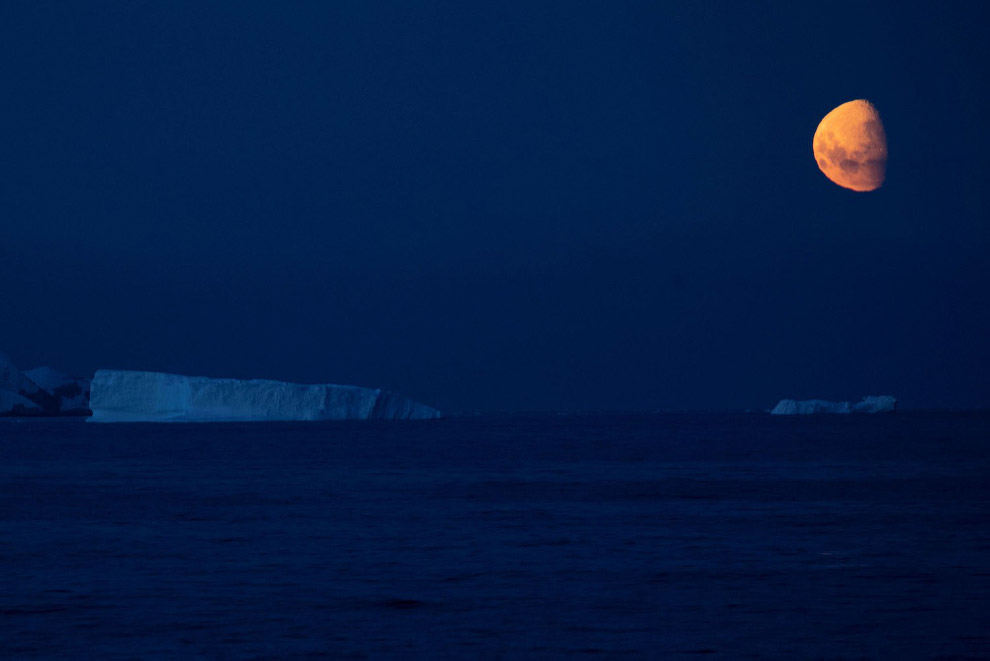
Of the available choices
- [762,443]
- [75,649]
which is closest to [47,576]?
[75,649]

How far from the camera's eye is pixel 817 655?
7793 millimetres

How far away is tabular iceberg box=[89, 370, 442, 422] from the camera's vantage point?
5878 centimetres

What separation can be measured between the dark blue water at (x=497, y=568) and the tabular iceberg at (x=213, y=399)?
3309cm

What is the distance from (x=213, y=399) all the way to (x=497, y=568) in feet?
160

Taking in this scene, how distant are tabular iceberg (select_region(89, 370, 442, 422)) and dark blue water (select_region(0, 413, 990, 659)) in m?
33.1

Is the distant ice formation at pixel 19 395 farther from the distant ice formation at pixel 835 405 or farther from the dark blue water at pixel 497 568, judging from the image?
the dark blue water at pixel 497 568

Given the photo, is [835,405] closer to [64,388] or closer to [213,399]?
[213,399]

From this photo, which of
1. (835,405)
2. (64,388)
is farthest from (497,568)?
(64,388)

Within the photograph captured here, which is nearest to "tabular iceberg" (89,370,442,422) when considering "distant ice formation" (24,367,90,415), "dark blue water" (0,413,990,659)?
"dark blue water" (0,413,990,659)

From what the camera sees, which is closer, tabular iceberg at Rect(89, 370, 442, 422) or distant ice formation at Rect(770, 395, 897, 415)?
tabular iceberg at Rect(89, 370, 442, 422)

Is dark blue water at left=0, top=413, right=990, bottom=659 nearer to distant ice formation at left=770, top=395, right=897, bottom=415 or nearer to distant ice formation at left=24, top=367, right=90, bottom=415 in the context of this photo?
distant ice formation at left=770, top=395, right=897, bottom=415

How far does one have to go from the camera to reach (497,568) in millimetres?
11812

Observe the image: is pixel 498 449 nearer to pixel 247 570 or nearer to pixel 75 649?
pixel 247 570

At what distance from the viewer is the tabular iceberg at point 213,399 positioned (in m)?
58.8
